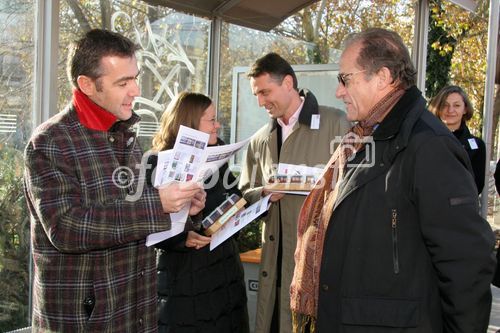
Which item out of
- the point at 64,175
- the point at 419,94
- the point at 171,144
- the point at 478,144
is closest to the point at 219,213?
the point at 171,144

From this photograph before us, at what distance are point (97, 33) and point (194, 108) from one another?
3.66ft

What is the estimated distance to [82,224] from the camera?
81.1 inches

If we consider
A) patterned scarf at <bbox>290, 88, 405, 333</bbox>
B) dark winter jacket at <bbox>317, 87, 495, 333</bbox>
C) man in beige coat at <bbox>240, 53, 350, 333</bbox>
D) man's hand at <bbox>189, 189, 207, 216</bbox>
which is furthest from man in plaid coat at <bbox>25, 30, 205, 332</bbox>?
man in beige coat at <bbox>240, 53, 350, 333</bbox>

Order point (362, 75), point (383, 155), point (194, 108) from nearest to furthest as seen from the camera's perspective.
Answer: point (383, 155) → point (362, 75) → point (194, 108)

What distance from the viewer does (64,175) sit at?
2.07 metres

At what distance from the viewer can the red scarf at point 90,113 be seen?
7.38 feet

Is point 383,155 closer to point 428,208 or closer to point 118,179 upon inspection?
point 428,208

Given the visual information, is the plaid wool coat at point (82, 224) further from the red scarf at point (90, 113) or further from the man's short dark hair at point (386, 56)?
the man's short dark hair at point (386, 56)

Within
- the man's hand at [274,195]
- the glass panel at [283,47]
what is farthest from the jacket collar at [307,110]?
the glass panel at [283,47]

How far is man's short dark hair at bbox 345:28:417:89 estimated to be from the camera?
2.19 meters

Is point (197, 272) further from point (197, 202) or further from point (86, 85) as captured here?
point (86, 85)

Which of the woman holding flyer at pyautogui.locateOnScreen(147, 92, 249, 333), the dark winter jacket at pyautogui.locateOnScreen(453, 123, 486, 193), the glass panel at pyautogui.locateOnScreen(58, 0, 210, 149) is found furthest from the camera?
the dark winter jacket at pyautogui.locateOnScreen(453, 123, 486, 193)

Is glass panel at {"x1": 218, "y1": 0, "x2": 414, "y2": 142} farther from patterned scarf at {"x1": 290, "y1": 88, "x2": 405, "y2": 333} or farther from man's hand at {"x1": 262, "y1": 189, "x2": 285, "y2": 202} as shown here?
patterned scarf at {"x1": 290, "y1": 88, "x2": 405, "y2": 333}

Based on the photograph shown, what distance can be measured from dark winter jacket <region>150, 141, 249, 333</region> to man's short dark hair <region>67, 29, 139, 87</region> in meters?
1.09
